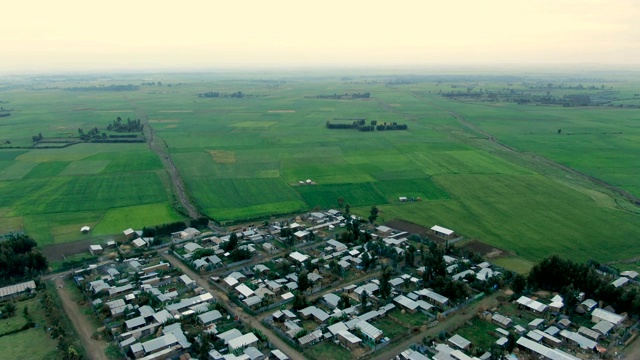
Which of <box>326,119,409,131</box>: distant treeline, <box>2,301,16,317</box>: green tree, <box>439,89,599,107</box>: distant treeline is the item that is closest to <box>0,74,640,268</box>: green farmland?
<box>326,119,409,131</box>: distant treeline

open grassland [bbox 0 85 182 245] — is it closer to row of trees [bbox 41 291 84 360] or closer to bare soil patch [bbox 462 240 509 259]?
row of trees [bbox 41 291 84 360]

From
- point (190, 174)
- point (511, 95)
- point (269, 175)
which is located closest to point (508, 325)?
point (269, 175)

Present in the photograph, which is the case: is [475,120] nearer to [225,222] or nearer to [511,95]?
[511,95]

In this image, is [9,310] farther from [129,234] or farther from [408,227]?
[408,227]

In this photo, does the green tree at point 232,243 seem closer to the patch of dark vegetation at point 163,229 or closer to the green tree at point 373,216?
the patch of dark vegetation at point 163,229

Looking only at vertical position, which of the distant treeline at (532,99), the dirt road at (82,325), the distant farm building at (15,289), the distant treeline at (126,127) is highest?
the distant treeline at (532,99)

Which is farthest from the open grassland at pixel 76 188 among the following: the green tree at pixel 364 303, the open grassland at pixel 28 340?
the green tree at pixel 364 303

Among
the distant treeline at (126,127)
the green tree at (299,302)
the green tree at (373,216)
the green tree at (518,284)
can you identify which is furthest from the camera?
the distant treeline at (126,127)
